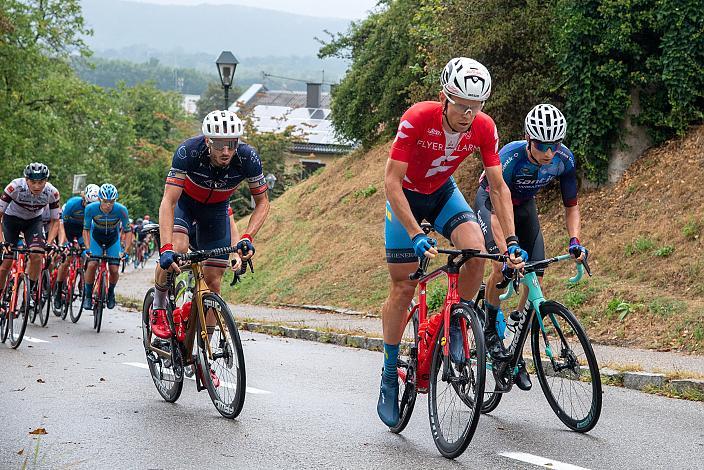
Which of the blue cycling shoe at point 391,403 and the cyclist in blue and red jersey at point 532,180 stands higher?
the cyclist in blue and red jersey at point 532,180

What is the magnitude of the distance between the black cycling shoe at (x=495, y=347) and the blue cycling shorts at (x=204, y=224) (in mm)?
2213

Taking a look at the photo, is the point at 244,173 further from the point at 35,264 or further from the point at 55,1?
the point at 55,1

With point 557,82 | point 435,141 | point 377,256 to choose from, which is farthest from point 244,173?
point 377,256

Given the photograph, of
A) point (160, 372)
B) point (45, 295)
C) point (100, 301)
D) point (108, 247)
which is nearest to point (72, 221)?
point (108, 247)

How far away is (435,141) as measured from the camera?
6.95 meters

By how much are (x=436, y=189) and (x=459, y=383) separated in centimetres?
140

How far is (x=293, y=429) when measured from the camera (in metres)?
7.59

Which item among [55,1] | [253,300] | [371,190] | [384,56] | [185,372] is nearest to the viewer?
[185,372]

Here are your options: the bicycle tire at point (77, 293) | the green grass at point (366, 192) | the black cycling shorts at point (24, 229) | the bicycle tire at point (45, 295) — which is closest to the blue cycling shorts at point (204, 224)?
the black cycling shorts at point (24, 229)

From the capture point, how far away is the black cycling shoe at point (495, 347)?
7.92 m

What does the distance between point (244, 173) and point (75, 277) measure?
1005 centimetres

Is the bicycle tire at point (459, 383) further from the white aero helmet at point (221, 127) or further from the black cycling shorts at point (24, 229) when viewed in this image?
the black cycling shorts at point (24, 229)

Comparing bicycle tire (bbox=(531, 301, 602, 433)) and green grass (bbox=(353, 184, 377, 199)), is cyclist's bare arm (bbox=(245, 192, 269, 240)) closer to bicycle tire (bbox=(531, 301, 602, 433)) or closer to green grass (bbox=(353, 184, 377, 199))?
bicycle tire (bbox=(531, 301, 602, 433))

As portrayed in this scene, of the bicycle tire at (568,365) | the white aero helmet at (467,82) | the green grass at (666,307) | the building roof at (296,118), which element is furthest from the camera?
the building roof at (296,118)
